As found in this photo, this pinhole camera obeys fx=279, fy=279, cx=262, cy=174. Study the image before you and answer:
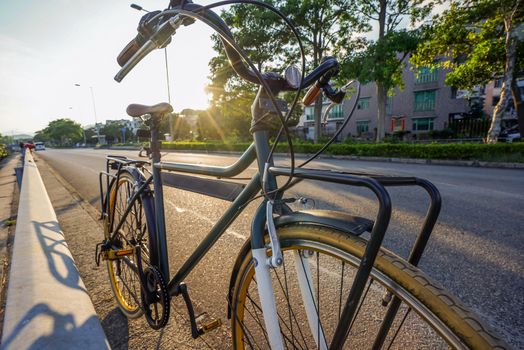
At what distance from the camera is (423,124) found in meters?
34.0

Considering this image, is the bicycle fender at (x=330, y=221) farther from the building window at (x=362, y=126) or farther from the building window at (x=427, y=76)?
the building window at (x=362, y=126)

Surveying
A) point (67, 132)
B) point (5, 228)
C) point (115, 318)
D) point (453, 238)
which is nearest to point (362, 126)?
point (453, 238)

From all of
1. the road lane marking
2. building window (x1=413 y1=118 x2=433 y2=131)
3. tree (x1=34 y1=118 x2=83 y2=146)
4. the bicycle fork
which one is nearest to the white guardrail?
the bicycle fork

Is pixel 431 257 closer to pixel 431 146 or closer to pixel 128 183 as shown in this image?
pixel 128 183

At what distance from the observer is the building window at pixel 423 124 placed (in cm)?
3358

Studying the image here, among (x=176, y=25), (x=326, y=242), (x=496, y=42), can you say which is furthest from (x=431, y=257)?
(x=496, y=42)

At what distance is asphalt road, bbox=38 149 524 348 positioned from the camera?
232 centimetres

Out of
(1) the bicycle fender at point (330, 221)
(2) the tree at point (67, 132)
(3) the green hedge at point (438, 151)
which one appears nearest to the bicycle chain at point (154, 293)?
(1) the bicycle fender at point (330, 221)

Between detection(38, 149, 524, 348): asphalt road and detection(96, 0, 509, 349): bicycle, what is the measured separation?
644mm

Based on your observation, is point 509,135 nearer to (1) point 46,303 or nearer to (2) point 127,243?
(2) point 127,243

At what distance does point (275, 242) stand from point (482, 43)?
17984mm

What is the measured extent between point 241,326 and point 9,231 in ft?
14.6

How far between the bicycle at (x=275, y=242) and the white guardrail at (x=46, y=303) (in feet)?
1.05

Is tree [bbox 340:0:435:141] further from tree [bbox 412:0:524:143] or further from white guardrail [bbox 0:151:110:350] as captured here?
white guardrail [bbox 0:151:110:350]
